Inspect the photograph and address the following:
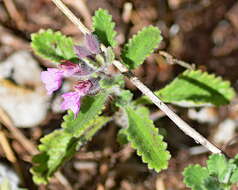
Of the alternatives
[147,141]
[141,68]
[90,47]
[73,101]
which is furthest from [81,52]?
[141,68]

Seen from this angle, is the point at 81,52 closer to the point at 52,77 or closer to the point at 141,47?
the point at 52,77

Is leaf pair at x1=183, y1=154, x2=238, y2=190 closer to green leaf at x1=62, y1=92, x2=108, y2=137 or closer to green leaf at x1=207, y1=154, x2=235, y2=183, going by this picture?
green leaf at x1=207, y1=154, x2=235, y2=183

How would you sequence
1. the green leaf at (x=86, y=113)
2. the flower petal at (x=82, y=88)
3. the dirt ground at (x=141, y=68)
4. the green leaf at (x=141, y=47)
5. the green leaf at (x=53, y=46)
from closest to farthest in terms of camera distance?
1. the flower petal at (x=82, y=88)
2. the green leaf at (x=86, y=113)
3. the green leaf at (x=141, y=47)
4. the green leaf at (x=53, y=46)
5. the dirt ground at (x=141, y=68)

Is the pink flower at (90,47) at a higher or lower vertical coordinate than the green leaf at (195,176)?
higher

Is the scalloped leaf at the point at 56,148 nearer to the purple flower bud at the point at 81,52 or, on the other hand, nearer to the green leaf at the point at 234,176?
the purple flower bud at the point at 81,52

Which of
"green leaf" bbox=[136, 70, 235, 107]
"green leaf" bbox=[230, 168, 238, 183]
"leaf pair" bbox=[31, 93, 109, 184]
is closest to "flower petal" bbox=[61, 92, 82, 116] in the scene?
"leaf pair" bbox=[31, 93, 109, 184]

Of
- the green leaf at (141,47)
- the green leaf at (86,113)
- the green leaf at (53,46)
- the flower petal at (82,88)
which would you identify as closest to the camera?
the flower petal at (82,88)

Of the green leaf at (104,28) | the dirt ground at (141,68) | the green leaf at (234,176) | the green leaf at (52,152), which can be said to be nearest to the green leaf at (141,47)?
the green leaf at (104,28)

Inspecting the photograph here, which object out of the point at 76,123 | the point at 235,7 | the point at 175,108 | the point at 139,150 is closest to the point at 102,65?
the point at 76,123
